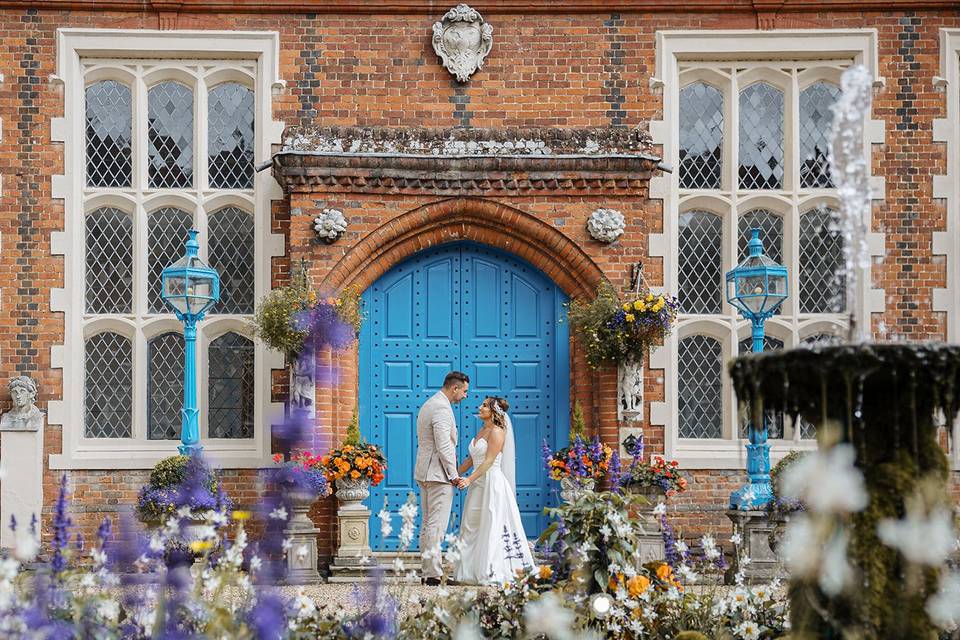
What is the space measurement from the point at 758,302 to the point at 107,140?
228 inches

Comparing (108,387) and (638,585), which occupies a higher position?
(108,387)

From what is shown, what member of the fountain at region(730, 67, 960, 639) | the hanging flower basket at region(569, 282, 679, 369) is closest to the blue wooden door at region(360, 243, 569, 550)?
the hanging flower basket at region(569, 282, 679, 369)

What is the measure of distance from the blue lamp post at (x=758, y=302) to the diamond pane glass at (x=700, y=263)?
47.7 inches

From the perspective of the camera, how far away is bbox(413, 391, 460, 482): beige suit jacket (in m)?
9.68

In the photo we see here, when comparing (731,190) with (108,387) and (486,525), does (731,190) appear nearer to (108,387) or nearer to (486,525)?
(486,525)

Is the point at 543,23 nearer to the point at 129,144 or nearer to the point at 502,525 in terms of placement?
the point at 129,144

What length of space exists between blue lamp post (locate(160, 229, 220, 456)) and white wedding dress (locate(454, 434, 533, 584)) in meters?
2.16

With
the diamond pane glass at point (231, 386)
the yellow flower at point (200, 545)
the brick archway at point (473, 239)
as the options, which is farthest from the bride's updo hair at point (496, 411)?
the yellow flower at point (200, 545)

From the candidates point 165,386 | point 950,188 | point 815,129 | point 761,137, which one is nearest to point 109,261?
point 165,386

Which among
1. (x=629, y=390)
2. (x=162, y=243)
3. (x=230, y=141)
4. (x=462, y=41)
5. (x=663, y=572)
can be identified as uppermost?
(x=462, y=41)

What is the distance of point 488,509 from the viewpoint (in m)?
9.70

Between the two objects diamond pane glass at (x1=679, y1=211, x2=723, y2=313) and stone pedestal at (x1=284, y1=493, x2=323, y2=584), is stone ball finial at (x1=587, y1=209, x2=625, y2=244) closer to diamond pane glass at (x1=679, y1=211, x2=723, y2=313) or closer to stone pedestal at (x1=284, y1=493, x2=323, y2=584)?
diamond pane glass at (x1=679, y1=211, x2=723, y2=313)

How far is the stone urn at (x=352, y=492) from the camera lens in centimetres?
1043

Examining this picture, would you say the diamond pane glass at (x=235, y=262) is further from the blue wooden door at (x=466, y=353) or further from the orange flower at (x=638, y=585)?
the orange flower at (x=638, y=585)
